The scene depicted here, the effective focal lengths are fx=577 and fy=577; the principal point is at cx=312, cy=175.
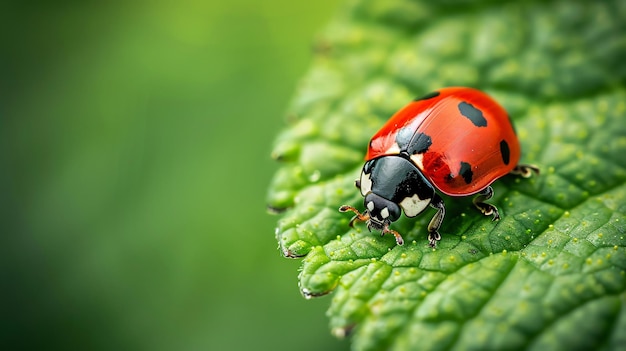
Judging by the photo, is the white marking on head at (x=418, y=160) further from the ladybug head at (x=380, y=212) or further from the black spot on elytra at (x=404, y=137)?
the ladybug head at (x=380, y=212)

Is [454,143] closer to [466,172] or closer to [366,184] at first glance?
[466,172]

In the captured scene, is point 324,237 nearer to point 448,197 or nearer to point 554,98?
point 448,197

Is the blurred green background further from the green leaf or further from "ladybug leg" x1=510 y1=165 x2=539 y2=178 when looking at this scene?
"ladybug leg" x1=510 y1=165 x2=539 y2=178

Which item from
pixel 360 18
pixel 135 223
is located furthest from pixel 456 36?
pixel 135 223

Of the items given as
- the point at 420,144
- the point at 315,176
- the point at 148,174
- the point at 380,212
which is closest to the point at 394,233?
the point at 380,212

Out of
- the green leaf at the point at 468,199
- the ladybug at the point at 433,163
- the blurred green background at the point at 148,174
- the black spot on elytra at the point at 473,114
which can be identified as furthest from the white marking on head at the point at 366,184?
the blurred green background at the point at 148,174

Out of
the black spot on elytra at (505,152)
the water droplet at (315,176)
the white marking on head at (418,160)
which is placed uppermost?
the water droplet at (315,176)
